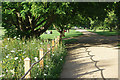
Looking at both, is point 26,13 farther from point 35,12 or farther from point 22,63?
point 22,63

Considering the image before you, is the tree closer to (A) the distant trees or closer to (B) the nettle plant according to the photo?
(A) the distant trees

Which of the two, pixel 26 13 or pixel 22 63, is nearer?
pixel 22 63

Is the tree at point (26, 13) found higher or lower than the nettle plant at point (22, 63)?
higher

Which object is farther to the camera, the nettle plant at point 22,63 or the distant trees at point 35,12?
the distant trees at point 35,12

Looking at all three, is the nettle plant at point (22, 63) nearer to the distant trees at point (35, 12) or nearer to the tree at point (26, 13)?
the tree at point (26, 13)

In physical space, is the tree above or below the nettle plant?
above

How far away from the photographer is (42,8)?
14609 millimetres

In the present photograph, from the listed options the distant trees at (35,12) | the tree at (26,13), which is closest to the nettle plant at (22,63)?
the tree at (26,13)

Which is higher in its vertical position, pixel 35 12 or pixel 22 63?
pixel 35 12

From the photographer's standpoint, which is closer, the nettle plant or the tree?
the nettle plant

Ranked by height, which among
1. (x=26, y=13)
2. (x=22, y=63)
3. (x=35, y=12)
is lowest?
(x=22, y=63)

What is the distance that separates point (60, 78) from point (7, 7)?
11195 millimetres

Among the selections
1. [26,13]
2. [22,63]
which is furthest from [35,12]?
[22,63]

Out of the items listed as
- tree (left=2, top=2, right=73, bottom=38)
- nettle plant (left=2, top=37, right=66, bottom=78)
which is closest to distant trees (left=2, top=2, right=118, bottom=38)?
tree (left=2, top=2, right=73, bottom=38)
